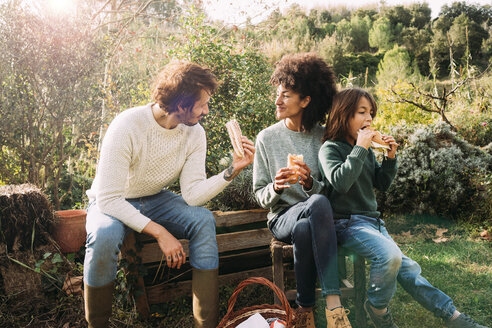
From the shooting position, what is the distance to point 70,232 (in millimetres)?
2826

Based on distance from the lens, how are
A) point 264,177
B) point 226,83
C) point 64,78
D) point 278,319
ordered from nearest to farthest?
point 278,319, point 264,177, point 226,83, point 64,78

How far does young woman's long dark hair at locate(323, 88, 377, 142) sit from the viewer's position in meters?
2.35

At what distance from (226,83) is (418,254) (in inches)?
94.6

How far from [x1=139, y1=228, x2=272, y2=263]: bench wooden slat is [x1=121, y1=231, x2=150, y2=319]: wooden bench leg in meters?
0.08

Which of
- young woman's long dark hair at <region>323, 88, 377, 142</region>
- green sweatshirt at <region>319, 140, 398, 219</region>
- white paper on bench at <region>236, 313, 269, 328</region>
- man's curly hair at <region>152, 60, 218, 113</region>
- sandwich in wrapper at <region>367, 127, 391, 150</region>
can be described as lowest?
white paper on bench at <region>236, 313, 269, 328</region>

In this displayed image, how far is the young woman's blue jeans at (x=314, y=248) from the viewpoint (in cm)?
195

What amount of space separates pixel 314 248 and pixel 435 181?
2.78 metres

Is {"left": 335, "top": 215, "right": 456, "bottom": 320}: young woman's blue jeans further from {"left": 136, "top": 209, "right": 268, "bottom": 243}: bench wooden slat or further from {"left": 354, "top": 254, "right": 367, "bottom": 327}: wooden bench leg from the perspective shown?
{"left": 136, "top": 209, "right": 268, "bottom": 243}: bench wooden slat

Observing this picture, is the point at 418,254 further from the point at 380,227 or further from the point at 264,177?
the point at 264,177

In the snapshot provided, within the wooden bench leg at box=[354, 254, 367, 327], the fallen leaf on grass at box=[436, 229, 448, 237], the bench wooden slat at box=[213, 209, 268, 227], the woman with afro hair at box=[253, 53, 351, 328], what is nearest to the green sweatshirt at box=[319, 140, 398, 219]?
the woman with afro hair at box=[253, 53, 351, 328]

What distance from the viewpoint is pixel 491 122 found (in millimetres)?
5328

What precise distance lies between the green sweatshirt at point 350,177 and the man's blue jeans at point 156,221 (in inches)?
30.1

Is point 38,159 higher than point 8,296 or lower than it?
higher

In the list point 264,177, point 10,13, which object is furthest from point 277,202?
point 10,13
